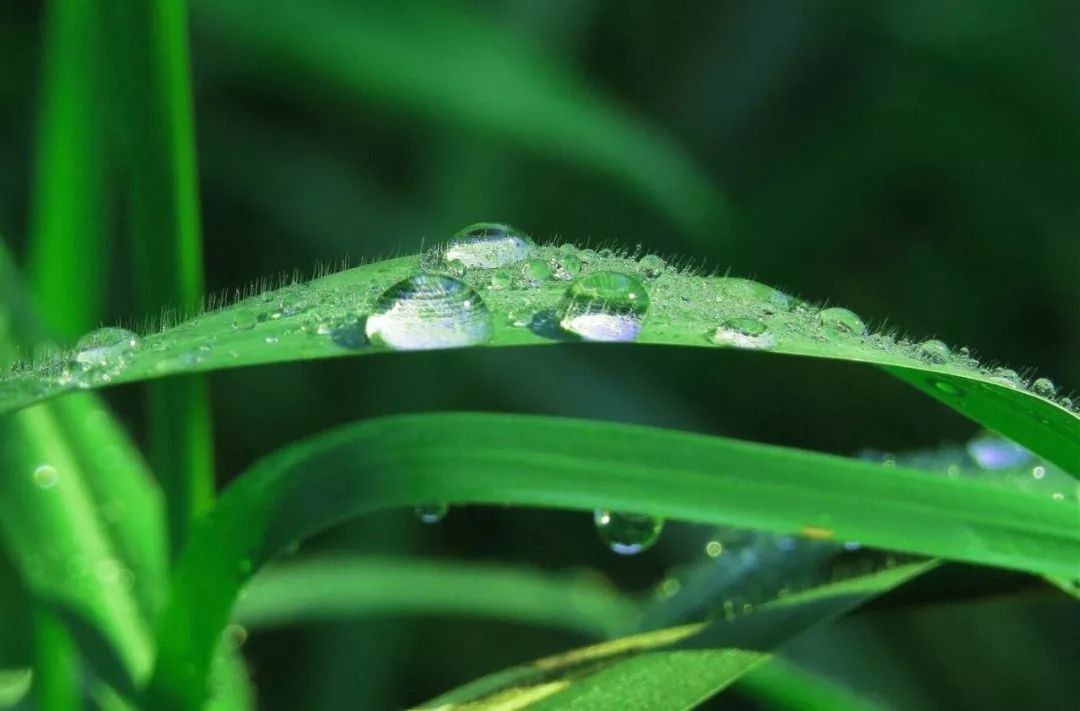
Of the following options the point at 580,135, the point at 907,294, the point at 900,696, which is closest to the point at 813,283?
the point at 907,294

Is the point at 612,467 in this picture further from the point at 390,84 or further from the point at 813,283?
the point at 813,283

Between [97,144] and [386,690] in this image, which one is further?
[386,690]

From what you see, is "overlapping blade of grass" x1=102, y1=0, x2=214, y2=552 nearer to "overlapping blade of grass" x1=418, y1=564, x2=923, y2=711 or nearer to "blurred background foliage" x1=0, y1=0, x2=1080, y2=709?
"overlapping blade of grass" x1=418, y1=564, x2=923, y2=711

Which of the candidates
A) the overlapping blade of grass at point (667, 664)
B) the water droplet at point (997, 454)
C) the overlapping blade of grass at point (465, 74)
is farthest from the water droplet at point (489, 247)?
the overlapping blade of grass at point (465, 74)

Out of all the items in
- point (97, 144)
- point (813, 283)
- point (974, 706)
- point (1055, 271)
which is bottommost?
point (974, 706)

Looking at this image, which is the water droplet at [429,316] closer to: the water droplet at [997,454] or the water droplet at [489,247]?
the water droplet at [489,247]

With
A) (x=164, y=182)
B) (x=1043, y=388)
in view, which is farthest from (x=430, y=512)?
(x=1043, y=388)
